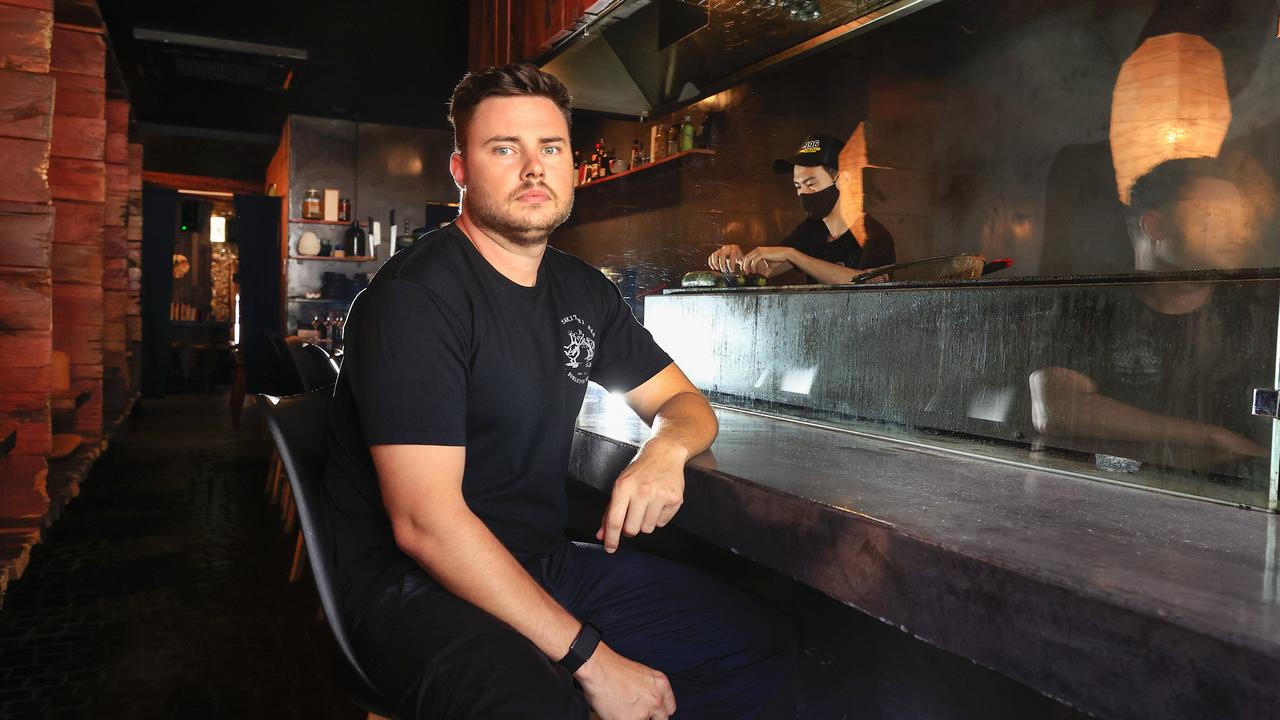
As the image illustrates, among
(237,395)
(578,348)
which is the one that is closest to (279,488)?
(578,348)

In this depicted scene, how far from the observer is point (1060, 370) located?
57.1 inches

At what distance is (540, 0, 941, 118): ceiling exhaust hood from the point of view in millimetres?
2482

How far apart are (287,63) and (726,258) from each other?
210 inches

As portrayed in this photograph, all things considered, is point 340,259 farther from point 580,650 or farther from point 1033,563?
point 1033,563

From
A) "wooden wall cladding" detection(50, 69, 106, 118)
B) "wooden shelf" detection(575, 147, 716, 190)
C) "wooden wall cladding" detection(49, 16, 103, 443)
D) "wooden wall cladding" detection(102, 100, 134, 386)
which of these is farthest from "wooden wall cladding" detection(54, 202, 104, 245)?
"wooden shelf" detection(575, 147, 716, 190)

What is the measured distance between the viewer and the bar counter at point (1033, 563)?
0.71 metres

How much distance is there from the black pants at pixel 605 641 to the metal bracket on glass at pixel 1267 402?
31.6 inches

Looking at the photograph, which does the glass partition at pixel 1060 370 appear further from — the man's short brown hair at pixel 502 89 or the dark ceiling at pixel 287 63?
the dark ceiling at pixel 287 63

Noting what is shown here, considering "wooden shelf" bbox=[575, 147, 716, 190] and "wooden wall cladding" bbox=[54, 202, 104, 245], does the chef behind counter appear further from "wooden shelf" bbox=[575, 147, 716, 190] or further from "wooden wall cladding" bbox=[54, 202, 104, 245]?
"wooden wall cladding" bbox=[54, 202, 104, 245]

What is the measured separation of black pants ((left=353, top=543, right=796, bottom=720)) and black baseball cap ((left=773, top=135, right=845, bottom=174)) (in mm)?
1526

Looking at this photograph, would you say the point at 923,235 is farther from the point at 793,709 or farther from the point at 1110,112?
the point at 793,709

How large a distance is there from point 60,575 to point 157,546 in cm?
45

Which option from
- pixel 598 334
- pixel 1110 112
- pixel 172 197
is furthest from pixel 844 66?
pixel 172 197

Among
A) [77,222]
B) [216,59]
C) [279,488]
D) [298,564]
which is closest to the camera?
[298,564]
